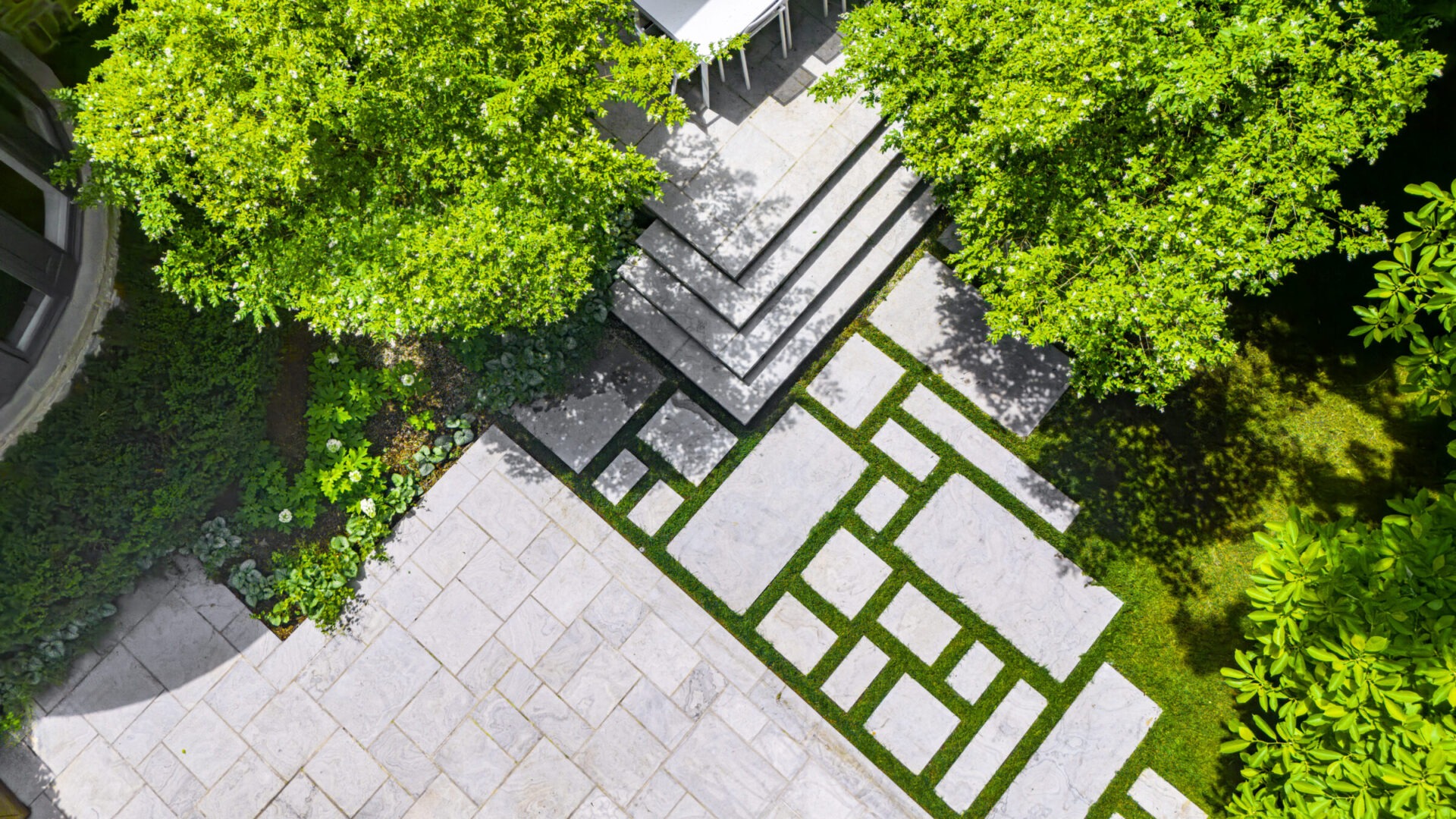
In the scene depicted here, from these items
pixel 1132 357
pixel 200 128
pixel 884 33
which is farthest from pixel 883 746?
pixel 200 128

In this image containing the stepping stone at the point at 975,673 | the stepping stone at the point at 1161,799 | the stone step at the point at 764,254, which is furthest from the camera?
the stone step at the point at 764,254

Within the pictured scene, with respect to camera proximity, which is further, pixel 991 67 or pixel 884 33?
pixel 884 33

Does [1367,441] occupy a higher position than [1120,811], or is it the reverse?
[1367,441]

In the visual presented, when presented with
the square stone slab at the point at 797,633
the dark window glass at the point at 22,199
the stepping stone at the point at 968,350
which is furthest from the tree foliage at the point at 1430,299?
the dark window glass at the point at 22,199

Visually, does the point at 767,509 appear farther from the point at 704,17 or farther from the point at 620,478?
the point at 704,17

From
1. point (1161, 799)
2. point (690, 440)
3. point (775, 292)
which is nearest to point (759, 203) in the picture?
point (775, 292)

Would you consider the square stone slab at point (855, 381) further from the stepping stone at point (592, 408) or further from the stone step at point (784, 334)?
the stepping stone at point (592, 408)

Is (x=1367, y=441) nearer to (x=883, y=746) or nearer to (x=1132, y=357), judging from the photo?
(x=1132, y=357)
